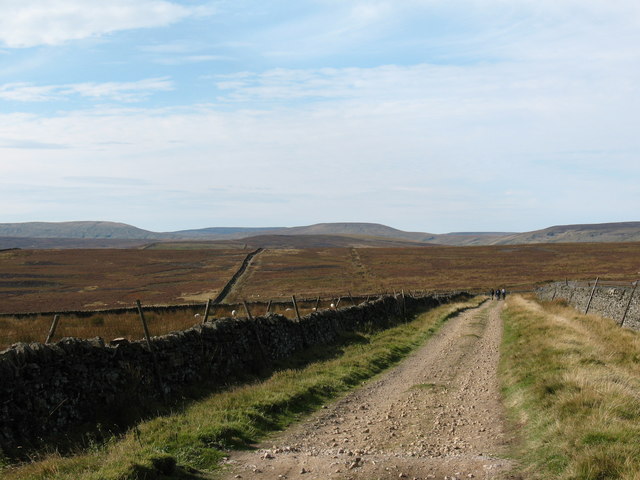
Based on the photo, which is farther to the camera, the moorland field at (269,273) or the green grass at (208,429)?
the moorland field at (269,273)

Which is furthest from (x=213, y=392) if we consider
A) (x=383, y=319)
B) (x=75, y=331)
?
(x=383, y=319)

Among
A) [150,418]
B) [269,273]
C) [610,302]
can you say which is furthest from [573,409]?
[269,273]

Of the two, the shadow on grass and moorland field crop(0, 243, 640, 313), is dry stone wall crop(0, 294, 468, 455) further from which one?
moorland field crop(0, 243, 640, 313)

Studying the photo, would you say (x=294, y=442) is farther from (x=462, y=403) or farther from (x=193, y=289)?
(x=193, y=289)

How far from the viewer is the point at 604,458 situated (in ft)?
22.0

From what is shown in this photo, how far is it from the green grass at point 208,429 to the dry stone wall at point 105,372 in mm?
1137

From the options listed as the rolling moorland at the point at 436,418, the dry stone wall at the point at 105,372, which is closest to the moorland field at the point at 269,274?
the dry stone wall at the point at 105,372

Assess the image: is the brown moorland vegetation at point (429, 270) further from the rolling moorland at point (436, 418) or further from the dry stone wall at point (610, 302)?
the rolling moorland at point (436, 418)

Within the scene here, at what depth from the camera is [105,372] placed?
11.3 m

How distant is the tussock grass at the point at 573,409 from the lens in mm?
6809

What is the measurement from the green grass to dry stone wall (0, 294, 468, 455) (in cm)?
114

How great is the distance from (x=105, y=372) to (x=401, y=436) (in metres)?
6.20

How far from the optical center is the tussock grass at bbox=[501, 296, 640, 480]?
681 cm

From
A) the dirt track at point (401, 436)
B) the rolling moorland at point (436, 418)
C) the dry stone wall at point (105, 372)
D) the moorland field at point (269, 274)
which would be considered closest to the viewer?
the rolling moorland at point (436, 418)
